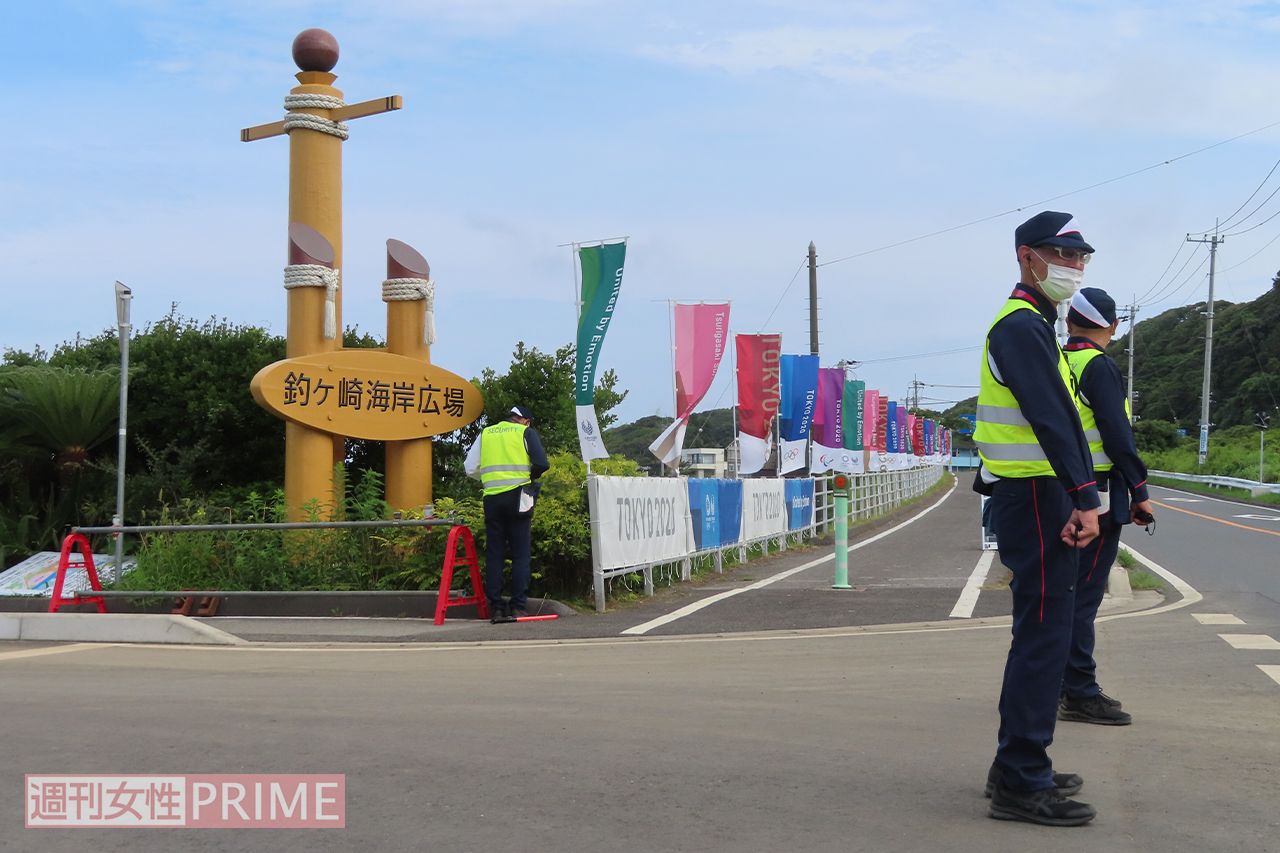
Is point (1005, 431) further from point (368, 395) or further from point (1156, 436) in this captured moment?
point (1156, 436)

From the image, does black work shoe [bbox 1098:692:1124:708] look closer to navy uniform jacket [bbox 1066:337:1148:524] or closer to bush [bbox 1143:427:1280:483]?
navy uniform jacket [bbox 1066:337:1148:524]

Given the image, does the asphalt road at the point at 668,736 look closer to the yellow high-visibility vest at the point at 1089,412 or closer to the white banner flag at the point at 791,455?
the yellow high-visibility vest at the point at 1089,412

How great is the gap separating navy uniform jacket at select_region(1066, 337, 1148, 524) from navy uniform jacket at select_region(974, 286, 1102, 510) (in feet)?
5.70

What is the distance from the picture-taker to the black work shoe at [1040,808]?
165 inches

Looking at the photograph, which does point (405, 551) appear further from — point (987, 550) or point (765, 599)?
point (987, 550)

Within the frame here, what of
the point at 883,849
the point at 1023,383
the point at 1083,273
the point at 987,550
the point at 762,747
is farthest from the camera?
the point at 987,550

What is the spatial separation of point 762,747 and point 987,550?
14.4 meters

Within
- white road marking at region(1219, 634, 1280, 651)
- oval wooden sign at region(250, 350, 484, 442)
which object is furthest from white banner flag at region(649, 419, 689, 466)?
white road marking at region(1219, 634, 1280, 651)

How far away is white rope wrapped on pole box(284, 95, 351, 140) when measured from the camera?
15.4 metres

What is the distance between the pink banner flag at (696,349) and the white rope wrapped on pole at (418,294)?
3.34m

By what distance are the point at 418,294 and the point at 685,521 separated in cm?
465

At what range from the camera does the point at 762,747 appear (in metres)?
5.36

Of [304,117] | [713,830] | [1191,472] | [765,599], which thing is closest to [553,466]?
[765,599]

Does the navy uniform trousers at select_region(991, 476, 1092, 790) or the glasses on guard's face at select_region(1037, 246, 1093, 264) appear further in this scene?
the glasses on guard's face at select_region(1037, 246, 1093, 264)
